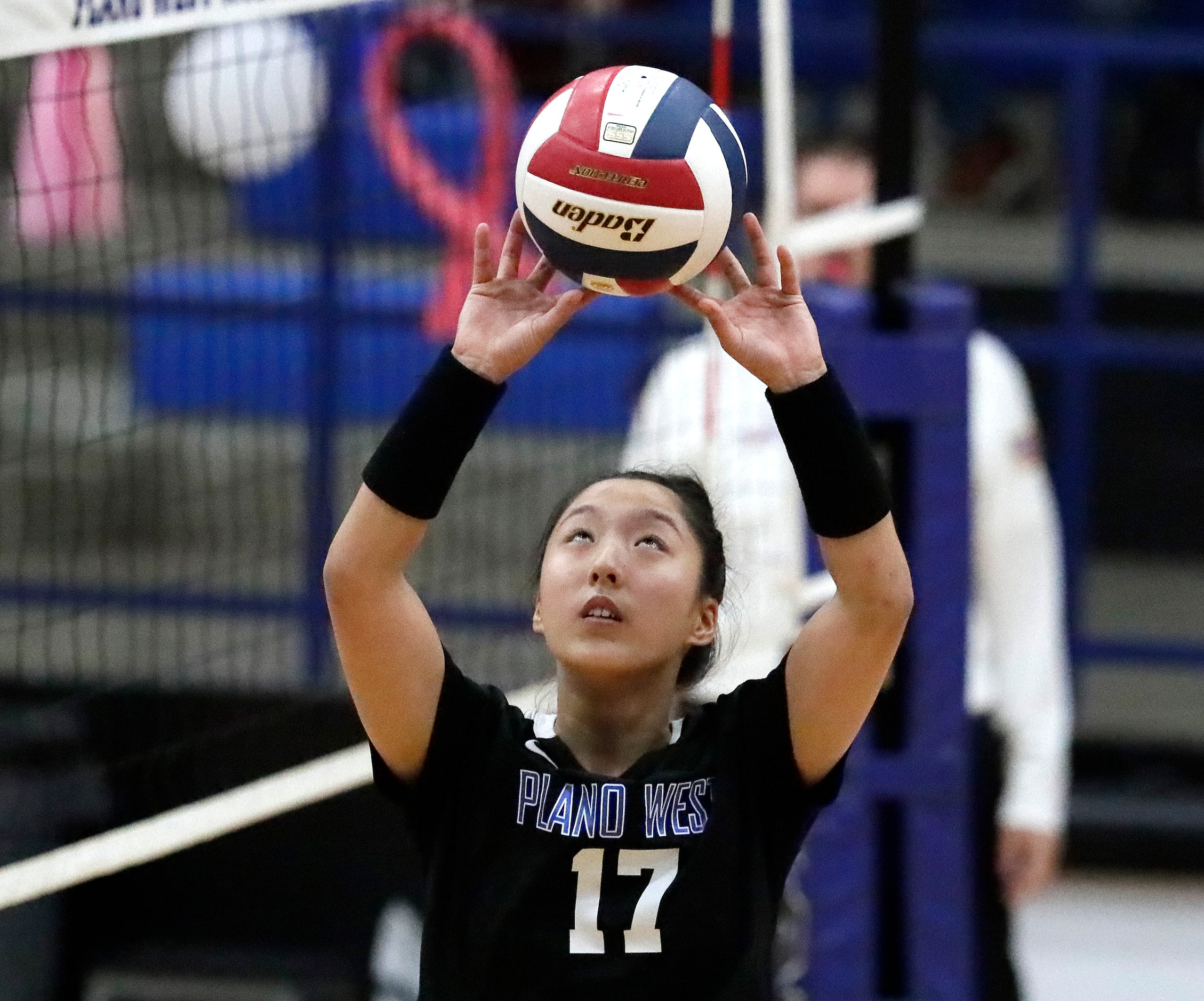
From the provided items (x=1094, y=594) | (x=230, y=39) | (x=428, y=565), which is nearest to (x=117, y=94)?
(x=230, y=39)

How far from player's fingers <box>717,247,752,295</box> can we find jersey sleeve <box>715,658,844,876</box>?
1.43 ft

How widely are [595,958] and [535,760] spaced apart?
0.24m

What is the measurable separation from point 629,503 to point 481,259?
1.11ft

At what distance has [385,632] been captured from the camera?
2236 mm

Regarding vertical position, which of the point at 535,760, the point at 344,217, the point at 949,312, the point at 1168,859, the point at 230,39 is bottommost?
the point at 1168,859

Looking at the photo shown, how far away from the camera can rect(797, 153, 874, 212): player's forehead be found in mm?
4305

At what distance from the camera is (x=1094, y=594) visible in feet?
24.7

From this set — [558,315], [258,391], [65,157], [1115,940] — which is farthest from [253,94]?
[558,315]

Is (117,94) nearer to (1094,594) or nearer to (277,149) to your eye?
(277,149)

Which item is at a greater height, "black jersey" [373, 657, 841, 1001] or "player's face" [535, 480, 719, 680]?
"player's face" [535, 480, 719, 680]

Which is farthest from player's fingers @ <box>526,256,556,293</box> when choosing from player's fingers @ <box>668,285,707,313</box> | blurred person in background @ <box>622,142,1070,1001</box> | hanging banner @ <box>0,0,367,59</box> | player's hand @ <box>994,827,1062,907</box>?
player's hand @ <box>994,827,1062,907</box>

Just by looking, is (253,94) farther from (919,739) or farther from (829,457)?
(829,457)

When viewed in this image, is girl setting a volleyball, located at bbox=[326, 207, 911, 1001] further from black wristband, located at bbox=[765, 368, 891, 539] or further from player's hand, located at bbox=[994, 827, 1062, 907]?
player's hand, located at bbox=[994, 827, 1062, 907]

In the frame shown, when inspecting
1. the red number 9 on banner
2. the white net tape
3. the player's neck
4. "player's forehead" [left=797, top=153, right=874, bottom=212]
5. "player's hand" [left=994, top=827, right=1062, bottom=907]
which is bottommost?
"player's hand" [left=994, top=827, right=1062, bottom=907]
